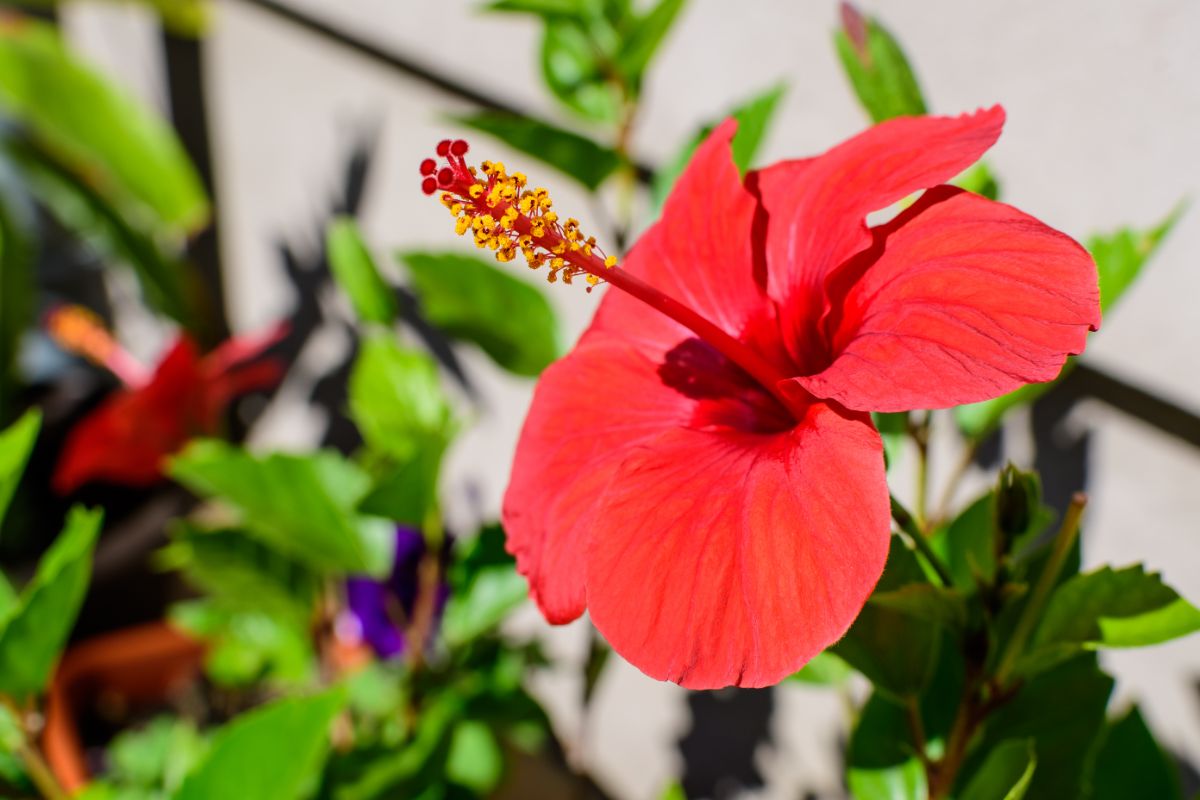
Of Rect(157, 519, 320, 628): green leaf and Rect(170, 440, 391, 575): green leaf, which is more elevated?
Rect(170, 440, 391, 575): green leaf

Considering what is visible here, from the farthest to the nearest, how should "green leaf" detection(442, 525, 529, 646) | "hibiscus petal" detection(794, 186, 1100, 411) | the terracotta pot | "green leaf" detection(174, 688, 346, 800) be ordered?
the terracotta pot < "green leaf" detection(442, 525, 529, 646) < "green leaf" detection(174, 688, 346, 800) < "hibiscus petal" detection(794, 186, 1100, 411)

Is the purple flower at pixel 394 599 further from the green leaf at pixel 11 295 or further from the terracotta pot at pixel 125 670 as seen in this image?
the green leaf at pixel 11 295

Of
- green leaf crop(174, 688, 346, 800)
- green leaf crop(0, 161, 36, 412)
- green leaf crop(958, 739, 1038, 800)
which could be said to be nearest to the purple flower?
green leaf crop(174, 688, 346, 800)

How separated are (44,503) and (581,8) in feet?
4.94

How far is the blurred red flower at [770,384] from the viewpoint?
0.34 meters

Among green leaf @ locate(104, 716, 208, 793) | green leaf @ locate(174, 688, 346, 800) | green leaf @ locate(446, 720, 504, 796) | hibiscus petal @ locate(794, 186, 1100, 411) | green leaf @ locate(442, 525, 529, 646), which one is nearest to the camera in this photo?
hibiscus petal @ locate(794, 186, 1100, 411)

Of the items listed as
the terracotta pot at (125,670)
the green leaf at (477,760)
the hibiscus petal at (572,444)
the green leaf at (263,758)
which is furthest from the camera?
the terracotta pot at (125,670)

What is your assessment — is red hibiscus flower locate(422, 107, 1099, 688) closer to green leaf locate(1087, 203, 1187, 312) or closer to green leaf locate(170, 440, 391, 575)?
green leaf locate(1087, 203, 1187, 312)

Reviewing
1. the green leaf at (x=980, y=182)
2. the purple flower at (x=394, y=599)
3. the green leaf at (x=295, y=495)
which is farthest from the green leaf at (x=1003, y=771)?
the purple flower at (x=394, y=599)

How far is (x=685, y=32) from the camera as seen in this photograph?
901mm

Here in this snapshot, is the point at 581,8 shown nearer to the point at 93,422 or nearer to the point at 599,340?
the point at 599,340

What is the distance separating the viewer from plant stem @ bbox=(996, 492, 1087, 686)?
41 centimetres

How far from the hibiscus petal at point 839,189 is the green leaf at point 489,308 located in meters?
0.29

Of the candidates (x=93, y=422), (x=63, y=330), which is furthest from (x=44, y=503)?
(x=93, y=422)
